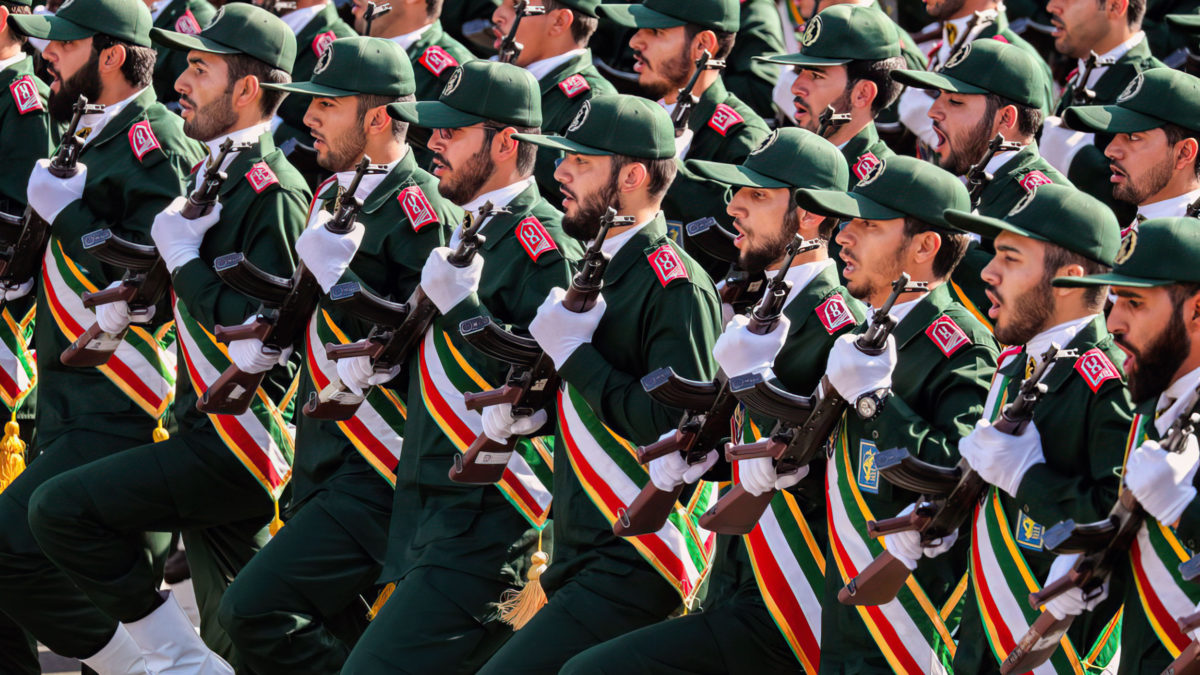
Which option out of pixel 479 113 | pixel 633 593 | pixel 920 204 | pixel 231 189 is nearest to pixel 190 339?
pixel 231 189

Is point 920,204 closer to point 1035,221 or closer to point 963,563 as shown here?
point 1035,221

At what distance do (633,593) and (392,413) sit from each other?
137cm

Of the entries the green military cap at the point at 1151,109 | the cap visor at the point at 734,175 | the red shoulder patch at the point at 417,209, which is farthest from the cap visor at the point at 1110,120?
the red shoulder patch at the point at 417,209

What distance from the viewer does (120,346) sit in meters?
8.17

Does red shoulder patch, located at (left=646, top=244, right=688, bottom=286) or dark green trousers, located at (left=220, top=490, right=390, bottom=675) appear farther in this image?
dark green trousers, located at (left=220, top=490, right=390, bottom=675)

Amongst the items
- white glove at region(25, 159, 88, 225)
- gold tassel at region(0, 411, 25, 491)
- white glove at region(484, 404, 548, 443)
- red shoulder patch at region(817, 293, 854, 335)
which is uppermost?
red shoulder patch at region(817, 293, 854, 335)

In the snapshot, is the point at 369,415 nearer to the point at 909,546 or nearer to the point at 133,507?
the point at 133,507

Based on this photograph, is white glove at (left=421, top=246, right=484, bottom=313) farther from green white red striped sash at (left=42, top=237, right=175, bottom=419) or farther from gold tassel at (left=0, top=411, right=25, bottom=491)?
gold tassel at (left=0, top=411, right=25, bottom=491)

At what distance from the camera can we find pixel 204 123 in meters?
8.02

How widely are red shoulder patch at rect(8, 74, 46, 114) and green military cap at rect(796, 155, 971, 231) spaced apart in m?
4.36

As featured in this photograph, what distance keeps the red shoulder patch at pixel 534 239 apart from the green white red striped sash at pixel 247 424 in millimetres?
1376

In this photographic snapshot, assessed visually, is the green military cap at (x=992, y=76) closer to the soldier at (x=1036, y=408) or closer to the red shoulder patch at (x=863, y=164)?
the red shoulder patch at (x=863, y=164)

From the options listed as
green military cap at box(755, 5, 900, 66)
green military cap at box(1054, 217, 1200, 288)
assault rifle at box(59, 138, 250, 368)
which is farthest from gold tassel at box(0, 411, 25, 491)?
green military cap at box(1054, 217, 1200, 288)

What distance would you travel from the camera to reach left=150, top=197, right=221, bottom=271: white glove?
7551mm
